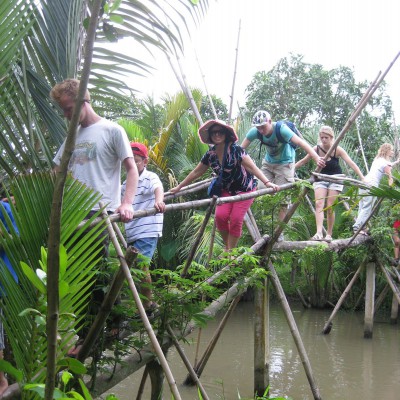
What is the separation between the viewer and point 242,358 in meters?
9.27

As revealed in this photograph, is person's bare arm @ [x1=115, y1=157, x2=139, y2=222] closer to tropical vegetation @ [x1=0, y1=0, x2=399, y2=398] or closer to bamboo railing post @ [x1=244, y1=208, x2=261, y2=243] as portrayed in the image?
tropical vegetation @ [x1=0, y1=0, x2=399, y2=398]

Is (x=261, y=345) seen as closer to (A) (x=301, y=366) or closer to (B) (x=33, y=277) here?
(A) (x=301, y=366)

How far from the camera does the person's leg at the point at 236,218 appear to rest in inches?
209

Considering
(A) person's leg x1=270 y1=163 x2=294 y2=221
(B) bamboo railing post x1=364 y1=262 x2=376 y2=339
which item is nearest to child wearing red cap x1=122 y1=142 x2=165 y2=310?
(A) person's leg x1=270 y1=163 x2=294 y2=221

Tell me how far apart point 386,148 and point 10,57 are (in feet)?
21.7

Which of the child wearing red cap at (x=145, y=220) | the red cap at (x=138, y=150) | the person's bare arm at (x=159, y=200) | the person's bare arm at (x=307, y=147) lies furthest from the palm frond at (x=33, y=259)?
the person's bare arm at (x=307, y=147)

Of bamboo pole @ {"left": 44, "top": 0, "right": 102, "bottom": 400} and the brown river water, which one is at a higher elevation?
bamboo pole @ {"left": 44, "top": 0, "right": 102, "bottom": 400}

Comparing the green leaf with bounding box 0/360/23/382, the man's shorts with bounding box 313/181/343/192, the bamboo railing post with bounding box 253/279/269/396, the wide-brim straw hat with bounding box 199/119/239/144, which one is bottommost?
the bamboo railing post with bounding box 253/279/269/396

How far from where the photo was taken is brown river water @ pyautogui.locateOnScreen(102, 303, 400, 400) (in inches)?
289

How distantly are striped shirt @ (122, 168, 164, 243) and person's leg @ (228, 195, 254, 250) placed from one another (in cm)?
107

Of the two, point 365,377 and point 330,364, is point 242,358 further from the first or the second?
point 365,377

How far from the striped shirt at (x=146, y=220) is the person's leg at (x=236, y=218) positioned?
3.51 ft

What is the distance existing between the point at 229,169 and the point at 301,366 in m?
4.73

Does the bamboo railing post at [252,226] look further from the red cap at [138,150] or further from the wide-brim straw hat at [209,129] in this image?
the red cap at [138,150]
